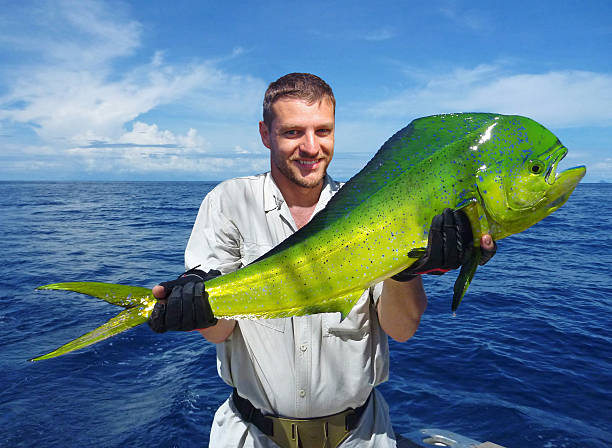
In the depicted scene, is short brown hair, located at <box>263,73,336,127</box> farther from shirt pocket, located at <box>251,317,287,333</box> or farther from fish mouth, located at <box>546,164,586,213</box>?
fish mouth, located at <box>546,164,586,213</box>

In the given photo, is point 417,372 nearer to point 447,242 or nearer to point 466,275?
point 466,275

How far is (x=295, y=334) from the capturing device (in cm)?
234

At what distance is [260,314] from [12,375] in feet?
22.2

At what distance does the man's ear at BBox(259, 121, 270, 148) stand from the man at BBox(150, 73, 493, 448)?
0.08m

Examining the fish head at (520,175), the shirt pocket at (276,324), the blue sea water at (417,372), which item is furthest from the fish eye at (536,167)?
the blue sea water at (417,372)

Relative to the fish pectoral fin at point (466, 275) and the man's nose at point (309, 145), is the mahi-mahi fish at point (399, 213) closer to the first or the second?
the fish pectoral fin at point (466, 275)

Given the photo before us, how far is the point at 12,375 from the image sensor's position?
6691mm

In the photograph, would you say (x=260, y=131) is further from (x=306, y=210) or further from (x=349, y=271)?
(x=349, y=271)

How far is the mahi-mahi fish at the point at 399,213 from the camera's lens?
167 cm

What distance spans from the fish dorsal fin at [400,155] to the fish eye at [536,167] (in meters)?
0.24

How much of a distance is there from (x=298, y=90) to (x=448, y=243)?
4.22 feet

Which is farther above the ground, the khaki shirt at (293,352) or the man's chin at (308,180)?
the man's chin at (308,180)

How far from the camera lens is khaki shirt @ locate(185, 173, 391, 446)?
2.32 m

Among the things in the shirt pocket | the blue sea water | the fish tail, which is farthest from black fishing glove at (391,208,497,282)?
the blue sea water
